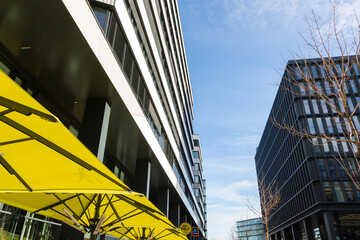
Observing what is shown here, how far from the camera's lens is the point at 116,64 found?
9445 mm

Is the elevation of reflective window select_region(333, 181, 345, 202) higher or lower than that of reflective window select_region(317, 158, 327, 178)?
lower

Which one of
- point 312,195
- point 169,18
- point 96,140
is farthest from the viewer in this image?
point 312,195

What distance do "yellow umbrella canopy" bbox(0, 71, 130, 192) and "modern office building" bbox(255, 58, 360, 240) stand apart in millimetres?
29676

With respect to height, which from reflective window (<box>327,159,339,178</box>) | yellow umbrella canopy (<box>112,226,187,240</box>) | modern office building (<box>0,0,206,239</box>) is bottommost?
yellow umbrella canopy (<box>112,226,187,240</box>)

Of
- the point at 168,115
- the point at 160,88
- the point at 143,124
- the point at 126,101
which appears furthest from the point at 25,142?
the point at 168,115

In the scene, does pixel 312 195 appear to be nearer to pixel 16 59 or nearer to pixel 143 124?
pixel 143 124

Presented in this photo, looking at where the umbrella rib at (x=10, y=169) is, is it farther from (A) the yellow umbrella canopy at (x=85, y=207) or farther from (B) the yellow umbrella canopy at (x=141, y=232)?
(B) the yellow umbrella canopy at (x=141, y=232)

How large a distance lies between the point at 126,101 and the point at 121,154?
5.33 meters

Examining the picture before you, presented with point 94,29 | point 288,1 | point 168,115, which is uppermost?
point 168,115

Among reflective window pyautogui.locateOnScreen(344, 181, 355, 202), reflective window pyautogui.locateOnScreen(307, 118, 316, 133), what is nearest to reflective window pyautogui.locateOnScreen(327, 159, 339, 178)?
reflective window pyautogui.locateOnScreen(344, 181, 355, 202)

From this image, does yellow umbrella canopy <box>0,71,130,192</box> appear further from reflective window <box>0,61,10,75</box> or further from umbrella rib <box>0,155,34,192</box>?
reflective window <box>0,61,10,75</box>

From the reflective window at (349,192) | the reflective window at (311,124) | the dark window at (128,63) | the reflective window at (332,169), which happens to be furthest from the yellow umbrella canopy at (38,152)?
the reflective window at (311,124)

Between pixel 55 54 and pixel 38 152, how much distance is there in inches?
224

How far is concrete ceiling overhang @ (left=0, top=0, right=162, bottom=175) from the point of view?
6.43m
